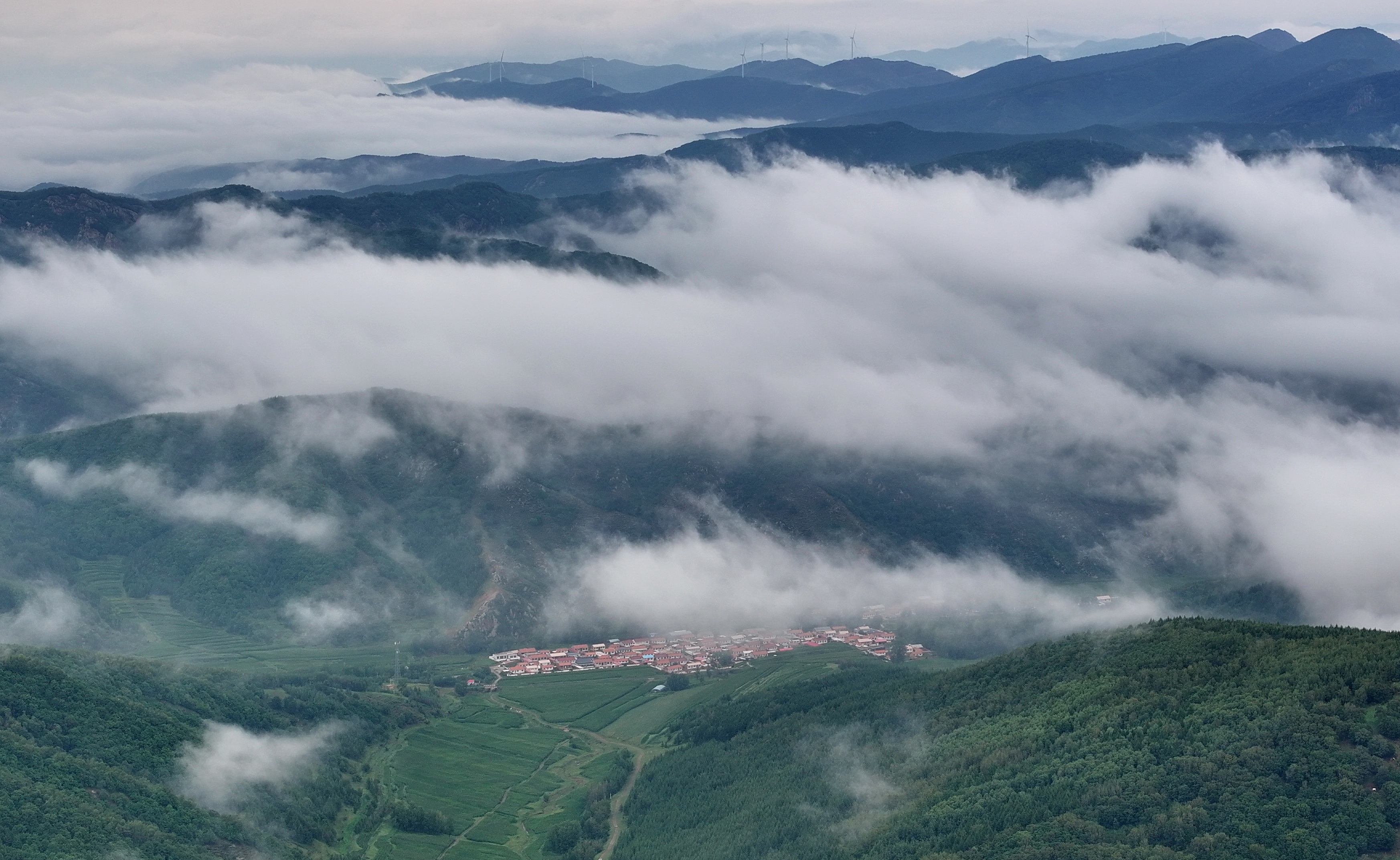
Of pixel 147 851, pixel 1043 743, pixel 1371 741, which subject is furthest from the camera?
pixel 1043 743

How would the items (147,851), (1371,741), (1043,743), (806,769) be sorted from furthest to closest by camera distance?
(806,769) → (1043,743) → (147,851) → (1371,741)

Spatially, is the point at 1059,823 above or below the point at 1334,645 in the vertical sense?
below

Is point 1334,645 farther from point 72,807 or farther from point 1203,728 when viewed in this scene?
point 72,807

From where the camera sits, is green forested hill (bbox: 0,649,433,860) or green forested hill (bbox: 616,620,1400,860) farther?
green forested hill (bbox: 0,649,433,860)

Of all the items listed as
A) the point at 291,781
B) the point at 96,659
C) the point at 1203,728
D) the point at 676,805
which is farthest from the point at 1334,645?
the point at 96,659
